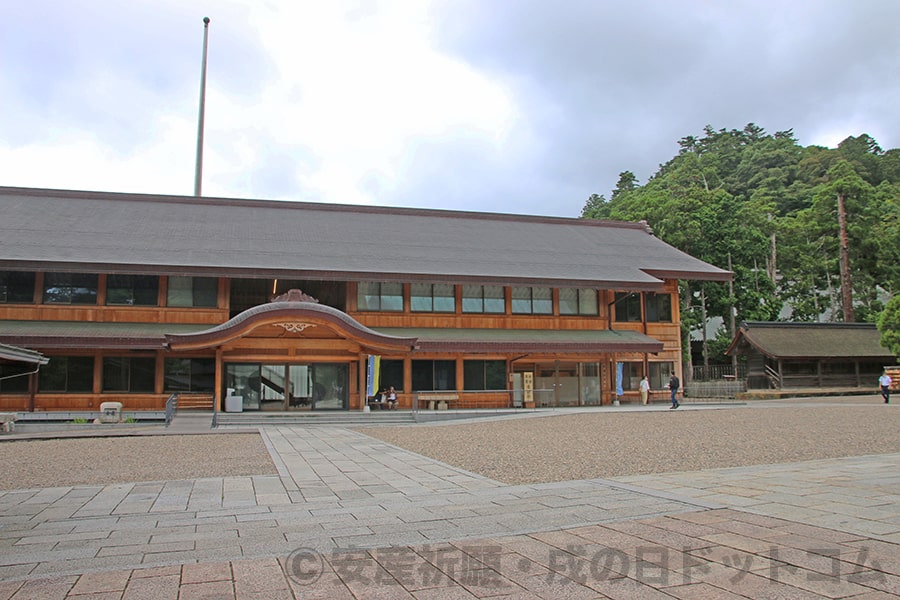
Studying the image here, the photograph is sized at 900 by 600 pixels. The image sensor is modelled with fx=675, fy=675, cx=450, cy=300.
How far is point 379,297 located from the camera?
86.3 ft

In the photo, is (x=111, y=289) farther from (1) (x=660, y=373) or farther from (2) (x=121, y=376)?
(1) (x=660, y=373)

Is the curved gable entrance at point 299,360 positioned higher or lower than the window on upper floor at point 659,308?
lower

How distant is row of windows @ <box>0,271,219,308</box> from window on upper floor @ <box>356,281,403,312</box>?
210 inches

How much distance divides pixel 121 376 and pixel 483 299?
1351 cm

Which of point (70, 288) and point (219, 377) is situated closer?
point (219, 377)

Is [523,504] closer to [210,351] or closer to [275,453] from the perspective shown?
[275,453]

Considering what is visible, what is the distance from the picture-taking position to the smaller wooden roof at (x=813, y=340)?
32.7 meters

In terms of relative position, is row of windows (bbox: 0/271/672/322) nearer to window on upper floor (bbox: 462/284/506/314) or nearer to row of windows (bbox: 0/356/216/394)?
window on upper floor (bbox: 462/284/506/314)

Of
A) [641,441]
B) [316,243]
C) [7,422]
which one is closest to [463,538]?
[641,441]

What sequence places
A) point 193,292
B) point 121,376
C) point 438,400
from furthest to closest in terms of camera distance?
point 438,400
point 193,292
point 121,376

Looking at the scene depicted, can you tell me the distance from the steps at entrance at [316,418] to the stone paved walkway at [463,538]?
1153 cm

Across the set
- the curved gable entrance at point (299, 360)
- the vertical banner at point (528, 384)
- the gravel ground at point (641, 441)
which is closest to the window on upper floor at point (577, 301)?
the vertical banner at point (528, 384)

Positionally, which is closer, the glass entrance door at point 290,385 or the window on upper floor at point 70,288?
the window on upper floor at point 70,288

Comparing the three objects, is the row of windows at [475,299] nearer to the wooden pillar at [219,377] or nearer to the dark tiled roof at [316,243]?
the dark tiled roof at [316,243]
